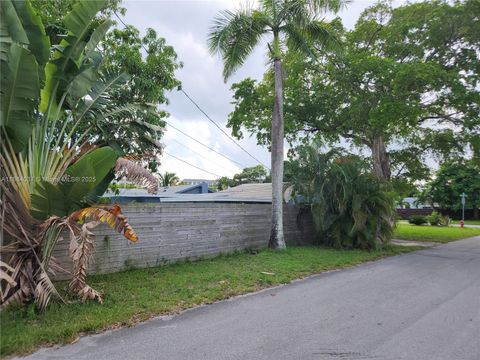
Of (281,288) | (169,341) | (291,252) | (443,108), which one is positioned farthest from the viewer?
(443,108)

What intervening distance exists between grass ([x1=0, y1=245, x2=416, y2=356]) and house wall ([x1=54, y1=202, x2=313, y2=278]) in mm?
304

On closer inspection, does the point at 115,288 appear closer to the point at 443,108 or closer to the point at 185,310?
the point at 185,310

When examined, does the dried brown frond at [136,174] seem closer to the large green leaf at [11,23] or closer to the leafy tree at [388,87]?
the large green leaf at [11,23]

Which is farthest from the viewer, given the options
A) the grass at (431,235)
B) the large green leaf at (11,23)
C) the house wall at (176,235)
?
the grass at (431,235)

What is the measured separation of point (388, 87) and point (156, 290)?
1185 centimetres

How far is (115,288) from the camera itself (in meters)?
6.34

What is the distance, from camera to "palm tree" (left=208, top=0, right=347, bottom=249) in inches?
432

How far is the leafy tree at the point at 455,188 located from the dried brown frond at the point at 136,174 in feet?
154

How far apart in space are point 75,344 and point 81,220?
5.78 ft

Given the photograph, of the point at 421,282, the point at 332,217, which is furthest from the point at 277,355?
the point at 332,217

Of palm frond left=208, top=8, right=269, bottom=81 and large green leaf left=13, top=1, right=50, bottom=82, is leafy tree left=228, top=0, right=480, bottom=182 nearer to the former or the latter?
palm frond left=208, top=8, right=269, bottom=81

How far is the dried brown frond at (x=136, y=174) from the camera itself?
6352 mm

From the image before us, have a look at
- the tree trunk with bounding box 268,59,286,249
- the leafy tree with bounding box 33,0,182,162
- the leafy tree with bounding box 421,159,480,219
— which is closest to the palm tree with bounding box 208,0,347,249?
the tree trunk with bounding box 268,59,286,249

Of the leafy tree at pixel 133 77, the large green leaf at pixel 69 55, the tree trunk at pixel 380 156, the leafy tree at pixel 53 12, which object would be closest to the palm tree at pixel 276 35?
the leafy tree at pixel 133 77
